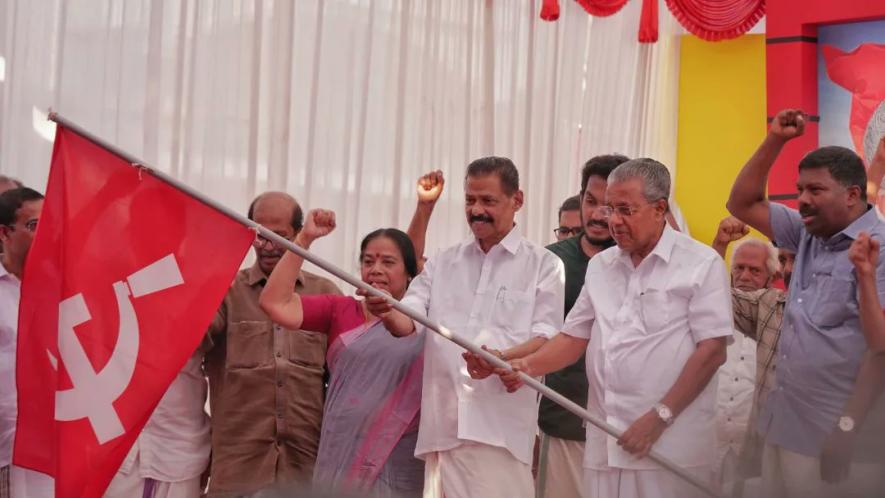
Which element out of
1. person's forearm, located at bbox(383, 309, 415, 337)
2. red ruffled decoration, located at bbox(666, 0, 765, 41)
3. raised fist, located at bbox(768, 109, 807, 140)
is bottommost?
person's forearm, located at bbox(383, 309, 415, 337)

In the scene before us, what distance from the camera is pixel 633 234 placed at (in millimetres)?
3193

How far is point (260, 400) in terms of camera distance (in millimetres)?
3828

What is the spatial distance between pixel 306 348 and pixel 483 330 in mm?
757

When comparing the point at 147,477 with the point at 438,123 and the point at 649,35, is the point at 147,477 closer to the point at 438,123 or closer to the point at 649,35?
the point at 438,123

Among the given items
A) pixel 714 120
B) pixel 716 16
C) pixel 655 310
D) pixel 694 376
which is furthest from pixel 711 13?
pixel 694 376

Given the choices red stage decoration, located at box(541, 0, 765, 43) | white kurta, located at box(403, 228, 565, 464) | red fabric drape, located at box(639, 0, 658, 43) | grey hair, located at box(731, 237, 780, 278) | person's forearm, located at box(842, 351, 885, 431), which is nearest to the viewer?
person's forearm, located at box(842, 351, 885, 431)

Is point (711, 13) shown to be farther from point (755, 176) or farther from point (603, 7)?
point (755, 176)

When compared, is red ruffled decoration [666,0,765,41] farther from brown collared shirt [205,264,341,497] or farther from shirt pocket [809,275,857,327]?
shirt pocket [809,275,857,327]

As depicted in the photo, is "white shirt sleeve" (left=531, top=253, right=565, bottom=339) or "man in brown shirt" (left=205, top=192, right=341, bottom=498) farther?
"man in brown shirt" (left=205, top=192, right=341, bottom=498)

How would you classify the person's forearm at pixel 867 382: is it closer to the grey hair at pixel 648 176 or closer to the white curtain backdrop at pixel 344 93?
the grey hair at pixel 648 176

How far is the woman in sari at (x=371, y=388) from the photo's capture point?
11.7ft

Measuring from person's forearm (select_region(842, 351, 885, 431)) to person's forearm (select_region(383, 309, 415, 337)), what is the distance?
117 centimetres

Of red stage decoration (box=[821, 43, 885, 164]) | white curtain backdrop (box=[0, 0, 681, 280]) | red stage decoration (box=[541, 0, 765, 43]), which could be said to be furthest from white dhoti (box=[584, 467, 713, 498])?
red stage decoration (box=[541, 0, 765, 43])

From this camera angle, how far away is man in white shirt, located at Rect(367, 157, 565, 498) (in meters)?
3.33
